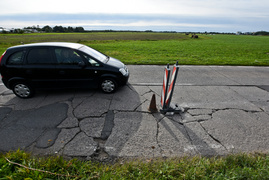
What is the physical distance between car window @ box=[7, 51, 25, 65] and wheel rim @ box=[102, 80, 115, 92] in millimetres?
2521

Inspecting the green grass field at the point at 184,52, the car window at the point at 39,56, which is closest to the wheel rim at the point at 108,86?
the car window at the point at 39,56

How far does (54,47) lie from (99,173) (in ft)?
13.0

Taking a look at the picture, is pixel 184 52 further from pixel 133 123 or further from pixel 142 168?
pixel 142 168

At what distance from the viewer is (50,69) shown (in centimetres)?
472

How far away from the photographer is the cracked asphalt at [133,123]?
302cm

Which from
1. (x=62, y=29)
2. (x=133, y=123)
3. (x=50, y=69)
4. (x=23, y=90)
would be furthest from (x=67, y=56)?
(x=62, y=29)

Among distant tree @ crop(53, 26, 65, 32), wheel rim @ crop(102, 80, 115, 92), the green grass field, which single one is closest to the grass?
wheel rim @ crop(102, 80, 115, 92)

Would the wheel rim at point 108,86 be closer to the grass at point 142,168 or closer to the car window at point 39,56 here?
the car window at point 39,56

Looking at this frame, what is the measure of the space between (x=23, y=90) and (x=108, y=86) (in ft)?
8.52

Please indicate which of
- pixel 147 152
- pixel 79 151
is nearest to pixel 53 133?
pixel 79 151

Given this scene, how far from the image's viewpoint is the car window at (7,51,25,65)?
467 centimetres

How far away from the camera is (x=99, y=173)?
2.39 m

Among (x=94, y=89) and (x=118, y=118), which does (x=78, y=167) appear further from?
(x=94, y=89)

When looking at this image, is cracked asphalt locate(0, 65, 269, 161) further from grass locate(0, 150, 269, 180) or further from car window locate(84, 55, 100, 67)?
car window locate(84, 55, 100, 67)
